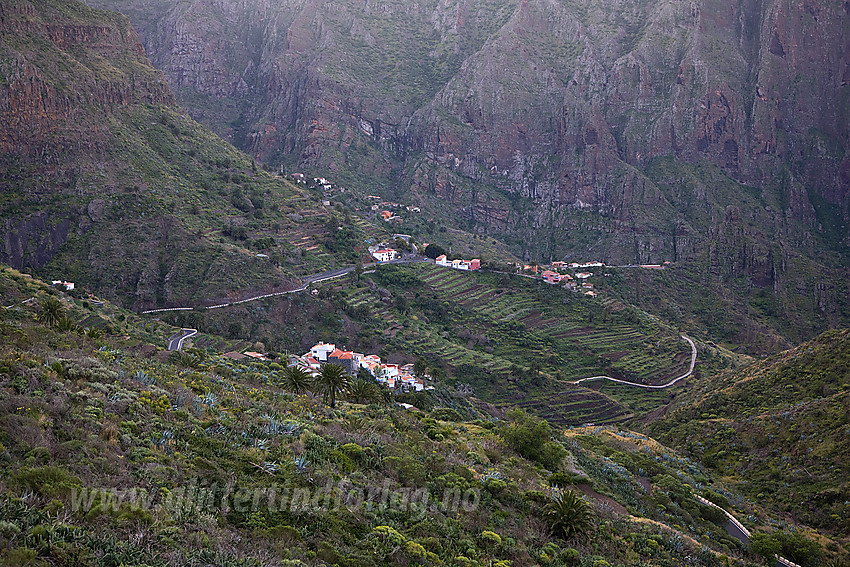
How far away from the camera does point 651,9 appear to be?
17938 centimetres

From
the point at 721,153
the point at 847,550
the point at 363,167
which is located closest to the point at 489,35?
the point at 363,167

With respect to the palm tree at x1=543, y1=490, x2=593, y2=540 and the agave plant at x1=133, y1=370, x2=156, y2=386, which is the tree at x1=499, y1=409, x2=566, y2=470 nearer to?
the palm tree at x1=543, y1=490, x2=593, y2=540

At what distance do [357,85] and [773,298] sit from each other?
123 meters

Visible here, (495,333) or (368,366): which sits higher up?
(368,366)

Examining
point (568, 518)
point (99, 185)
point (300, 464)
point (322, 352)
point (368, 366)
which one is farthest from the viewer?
point (99, 185)

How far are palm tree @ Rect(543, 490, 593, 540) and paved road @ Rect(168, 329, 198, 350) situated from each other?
37746mm

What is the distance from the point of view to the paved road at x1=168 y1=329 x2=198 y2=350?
49088 mm

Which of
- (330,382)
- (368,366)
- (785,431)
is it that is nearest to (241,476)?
(330,382)

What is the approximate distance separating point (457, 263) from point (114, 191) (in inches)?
1936

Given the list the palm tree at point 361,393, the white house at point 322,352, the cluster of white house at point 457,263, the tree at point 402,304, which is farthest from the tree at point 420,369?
the cluster of white house at point 457,263

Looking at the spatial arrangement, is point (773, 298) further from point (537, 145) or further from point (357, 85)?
point (357, 85)

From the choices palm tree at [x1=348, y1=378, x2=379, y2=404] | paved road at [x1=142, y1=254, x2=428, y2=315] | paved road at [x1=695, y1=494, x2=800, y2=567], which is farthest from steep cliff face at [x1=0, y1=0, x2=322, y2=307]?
paved road at [x1=695, y1=494, x2=800, y2=567]

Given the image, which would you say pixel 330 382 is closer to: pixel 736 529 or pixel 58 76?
pixel 736 529

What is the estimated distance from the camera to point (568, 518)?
711 inches
